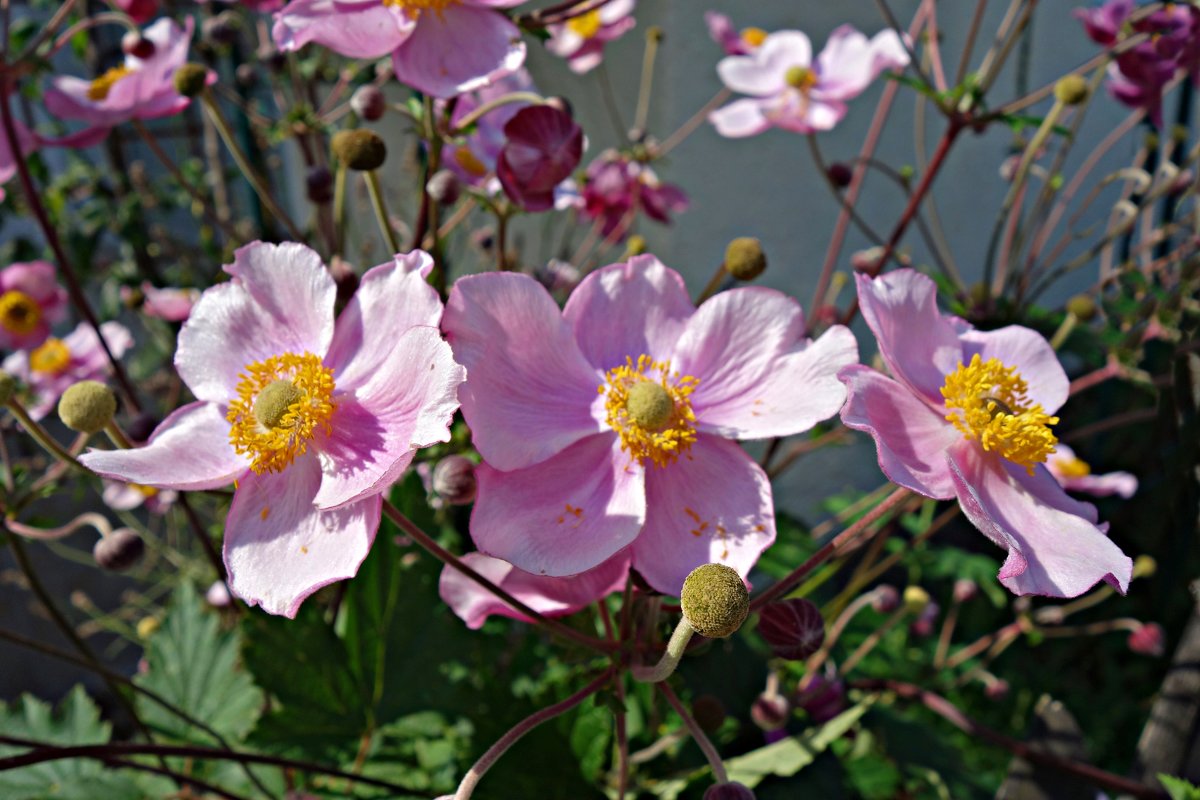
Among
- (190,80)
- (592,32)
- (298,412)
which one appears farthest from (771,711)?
(592,32)

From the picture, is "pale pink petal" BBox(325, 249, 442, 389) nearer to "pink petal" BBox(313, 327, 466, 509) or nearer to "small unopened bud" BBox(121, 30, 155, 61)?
"pink petal" BBox(313, 327, 466, 509)

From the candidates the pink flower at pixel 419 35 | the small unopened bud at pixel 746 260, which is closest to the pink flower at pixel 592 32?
the pink flower at pixel 419 35

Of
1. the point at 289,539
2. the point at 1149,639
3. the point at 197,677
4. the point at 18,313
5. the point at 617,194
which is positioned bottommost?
the point at 1149,639

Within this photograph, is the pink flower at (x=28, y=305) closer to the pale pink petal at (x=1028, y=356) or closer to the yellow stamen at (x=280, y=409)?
the yellow stamen at (x=280, y=409)

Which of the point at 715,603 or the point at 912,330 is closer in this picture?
the point at 715,603

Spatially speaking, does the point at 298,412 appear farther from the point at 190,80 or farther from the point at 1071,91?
the point at 1071,91

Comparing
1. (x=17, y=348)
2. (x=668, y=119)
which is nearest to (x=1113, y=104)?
(x=668, y=119)
